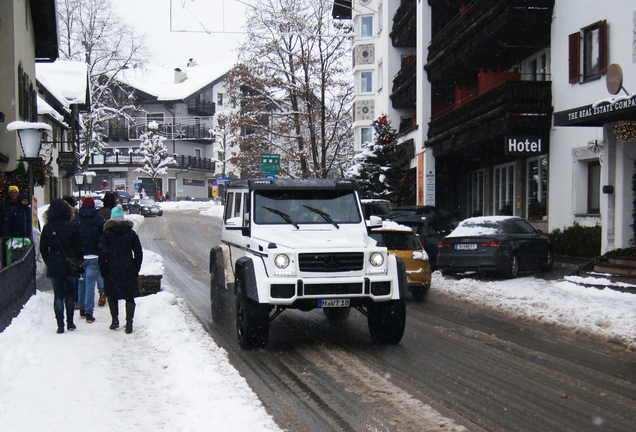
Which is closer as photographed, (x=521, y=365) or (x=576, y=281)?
(x=521, y=365)

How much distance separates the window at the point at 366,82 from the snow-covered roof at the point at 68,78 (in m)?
17.4

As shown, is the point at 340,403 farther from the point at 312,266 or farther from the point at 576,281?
the point at 576,281

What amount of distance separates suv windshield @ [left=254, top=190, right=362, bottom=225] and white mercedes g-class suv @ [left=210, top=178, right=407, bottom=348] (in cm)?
1

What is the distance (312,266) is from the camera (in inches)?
304

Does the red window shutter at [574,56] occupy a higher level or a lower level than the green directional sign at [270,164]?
higher

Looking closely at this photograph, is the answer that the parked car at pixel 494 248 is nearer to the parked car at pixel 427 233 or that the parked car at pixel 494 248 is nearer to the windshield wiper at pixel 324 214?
the parked car at pixel 427 233

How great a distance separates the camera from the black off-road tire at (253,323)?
7.89 meters

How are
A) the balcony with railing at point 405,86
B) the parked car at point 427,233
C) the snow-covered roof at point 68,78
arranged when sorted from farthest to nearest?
the snow-covered roof at point 68,78 → the balcony with railing at point 405,86 → the parked car at point 427,233

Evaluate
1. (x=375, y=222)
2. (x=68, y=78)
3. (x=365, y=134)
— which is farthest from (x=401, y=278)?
(x=68, y=78)

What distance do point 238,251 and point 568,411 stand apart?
5.03 m

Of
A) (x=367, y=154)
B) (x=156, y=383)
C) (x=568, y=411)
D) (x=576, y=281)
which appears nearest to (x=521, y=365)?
(x=568, y=411)

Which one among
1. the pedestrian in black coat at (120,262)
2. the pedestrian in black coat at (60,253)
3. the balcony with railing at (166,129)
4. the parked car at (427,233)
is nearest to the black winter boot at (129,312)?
the pedestrian in black coat at (120,262)

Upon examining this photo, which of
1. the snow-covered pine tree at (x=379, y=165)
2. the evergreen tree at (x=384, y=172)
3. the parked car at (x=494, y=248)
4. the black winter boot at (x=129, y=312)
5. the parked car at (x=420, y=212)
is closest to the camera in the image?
the black winter boot at (x=129, y=312)

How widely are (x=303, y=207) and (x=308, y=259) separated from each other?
1342 mm
